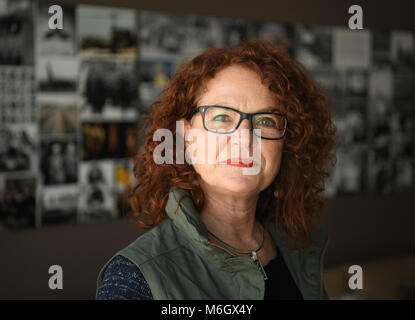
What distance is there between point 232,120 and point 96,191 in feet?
5.27

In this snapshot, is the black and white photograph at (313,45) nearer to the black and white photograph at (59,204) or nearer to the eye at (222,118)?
the black and white photograph at (59,204)

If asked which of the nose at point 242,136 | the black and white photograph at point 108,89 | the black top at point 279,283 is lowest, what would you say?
the black top at point 279,283

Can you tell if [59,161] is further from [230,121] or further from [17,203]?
[230,121]

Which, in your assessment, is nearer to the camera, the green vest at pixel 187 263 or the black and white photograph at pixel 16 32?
the green vest at pixel 187 263

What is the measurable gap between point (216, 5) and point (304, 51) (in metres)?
0.77

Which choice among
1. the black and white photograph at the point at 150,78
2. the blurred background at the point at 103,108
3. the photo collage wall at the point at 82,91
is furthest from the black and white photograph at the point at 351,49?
the black and white photograph at the point at 150,78

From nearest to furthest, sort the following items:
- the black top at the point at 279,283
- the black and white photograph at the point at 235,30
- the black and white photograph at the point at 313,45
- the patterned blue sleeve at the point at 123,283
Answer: the patterned blue sleeve at the point at 123,283
the black top at the point at 279,283
the black and white photograph at the point at 235,30
the black and white photograph at the point at 313,45

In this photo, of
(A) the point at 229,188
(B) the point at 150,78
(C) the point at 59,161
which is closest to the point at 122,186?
(C) the point at 59,161

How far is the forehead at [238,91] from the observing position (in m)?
1.14

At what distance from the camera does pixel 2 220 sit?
2.27 m

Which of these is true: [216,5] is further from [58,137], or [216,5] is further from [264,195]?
→ [264,195]

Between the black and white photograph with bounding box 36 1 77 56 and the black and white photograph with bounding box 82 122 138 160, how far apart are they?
16.6 inches

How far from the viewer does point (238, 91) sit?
115 centimetres

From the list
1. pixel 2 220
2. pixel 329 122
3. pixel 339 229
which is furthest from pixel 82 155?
pixel 339 229
